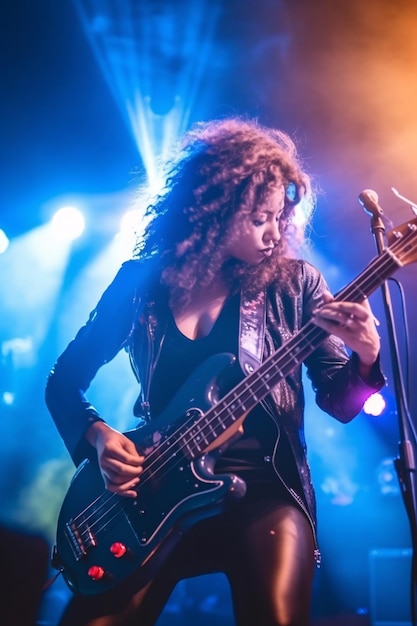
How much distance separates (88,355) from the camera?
2.55 metres

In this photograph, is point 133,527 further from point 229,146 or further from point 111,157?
point 111,157

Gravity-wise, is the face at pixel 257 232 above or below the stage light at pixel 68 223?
below

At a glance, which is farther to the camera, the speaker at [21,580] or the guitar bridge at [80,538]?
the speaker at [21,580]

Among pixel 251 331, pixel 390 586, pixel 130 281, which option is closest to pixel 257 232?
pixel 251 331

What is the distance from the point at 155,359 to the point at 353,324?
0.89 m

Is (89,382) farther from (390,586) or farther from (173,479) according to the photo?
(390,586)

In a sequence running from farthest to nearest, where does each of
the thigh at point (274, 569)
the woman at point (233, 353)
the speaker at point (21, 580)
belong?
the speaker at point (21, 580) < the woman at point (233, 353) < the thigh at point (274, 569)

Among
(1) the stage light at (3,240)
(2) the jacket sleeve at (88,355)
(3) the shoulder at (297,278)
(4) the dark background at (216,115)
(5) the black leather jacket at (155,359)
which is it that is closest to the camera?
(5) the black leather jacket at (155,359)

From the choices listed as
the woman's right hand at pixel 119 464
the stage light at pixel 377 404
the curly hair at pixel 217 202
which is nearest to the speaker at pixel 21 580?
the woman's right hand at pixel 119 464

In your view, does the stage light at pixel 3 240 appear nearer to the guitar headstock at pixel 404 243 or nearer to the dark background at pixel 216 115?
the dark background at pixel 216 115

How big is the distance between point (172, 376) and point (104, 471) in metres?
0.48

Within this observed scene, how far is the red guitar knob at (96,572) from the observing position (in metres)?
1.95

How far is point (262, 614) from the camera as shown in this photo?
170cm

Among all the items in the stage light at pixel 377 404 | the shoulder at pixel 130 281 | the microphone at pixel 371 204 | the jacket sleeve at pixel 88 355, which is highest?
the shoulder at pixel 130 281
